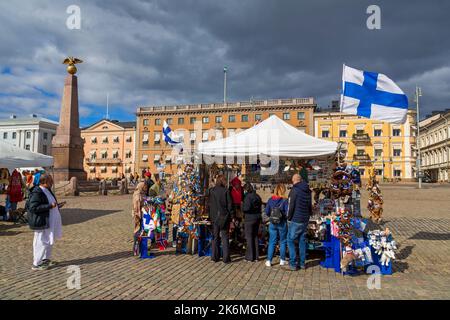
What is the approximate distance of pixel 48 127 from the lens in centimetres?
8638

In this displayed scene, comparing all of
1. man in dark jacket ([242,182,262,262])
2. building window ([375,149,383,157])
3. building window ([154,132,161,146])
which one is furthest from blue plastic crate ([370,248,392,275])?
building window ([154,132,161,146])

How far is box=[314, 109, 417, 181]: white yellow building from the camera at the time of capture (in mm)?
63125

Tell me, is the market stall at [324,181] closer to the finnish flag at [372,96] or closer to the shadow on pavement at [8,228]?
the finnish flag at [372,96]

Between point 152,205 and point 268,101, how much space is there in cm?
6062

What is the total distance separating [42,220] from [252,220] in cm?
427

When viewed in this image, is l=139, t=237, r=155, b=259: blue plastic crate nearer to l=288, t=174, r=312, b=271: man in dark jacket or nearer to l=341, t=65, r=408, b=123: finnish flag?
l=288, t=174, r=312, b=271: man in dark jacket

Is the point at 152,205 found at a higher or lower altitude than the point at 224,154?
lower

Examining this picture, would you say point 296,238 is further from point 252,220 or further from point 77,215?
point 77,215

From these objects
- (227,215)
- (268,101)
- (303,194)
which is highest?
(268,101)

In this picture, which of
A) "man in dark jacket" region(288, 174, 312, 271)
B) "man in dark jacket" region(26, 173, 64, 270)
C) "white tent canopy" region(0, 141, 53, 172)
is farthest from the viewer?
"white tent canopy" region(0, 141, 53, 172)

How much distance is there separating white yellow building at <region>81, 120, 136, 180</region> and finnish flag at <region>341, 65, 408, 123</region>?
7182 centimetres
